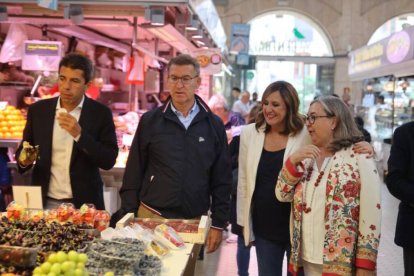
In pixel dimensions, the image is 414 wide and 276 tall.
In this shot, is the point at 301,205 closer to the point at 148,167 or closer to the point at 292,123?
the point at 292,123

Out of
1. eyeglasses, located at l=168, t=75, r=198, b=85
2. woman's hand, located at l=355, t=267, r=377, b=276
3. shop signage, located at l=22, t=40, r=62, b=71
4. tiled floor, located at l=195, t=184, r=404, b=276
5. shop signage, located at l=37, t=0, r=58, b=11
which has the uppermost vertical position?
shop signage, located at l=37, t=0, r=58, b=11

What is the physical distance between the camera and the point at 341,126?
3.08 meters

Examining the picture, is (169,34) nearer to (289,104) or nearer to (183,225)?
(289,104)

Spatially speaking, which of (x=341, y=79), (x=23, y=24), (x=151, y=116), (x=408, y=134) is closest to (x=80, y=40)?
(x=23, y=24)

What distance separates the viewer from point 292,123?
11.0ft

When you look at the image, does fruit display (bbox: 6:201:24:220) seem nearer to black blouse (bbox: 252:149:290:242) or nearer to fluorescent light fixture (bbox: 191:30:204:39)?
black blouse (bbox: 252:149:290:242)

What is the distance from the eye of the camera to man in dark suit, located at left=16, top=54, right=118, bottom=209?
135 inches

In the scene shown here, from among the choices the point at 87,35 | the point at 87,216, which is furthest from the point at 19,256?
the point at 87,35

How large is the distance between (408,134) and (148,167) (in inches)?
61.0

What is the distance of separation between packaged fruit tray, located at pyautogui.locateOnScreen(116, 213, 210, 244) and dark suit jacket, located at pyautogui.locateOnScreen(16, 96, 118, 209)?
0.48 m

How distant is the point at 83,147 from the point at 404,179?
1.88 m

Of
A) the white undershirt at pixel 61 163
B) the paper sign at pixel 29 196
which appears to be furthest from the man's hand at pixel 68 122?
the paper sign at pixel 29 196

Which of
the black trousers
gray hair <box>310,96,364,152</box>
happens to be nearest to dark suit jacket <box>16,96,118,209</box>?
gray hair <box>310,96,364,152</box>

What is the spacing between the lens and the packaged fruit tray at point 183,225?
117 inches
